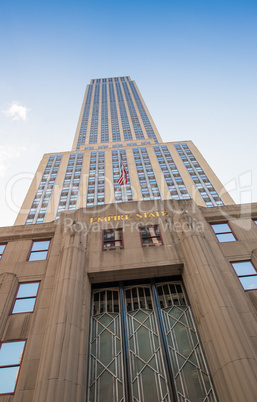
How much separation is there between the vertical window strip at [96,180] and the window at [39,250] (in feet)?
118

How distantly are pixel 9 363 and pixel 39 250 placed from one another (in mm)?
7783

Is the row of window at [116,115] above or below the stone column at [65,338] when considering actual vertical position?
above

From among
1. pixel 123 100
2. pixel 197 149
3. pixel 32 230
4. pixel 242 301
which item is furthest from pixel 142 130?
pixel 242 301

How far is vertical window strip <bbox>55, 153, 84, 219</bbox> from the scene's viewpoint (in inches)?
2241

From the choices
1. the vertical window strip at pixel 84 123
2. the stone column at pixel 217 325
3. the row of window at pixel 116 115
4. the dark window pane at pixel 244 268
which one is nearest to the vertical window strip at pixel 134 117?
the row of window at pixel 116 115

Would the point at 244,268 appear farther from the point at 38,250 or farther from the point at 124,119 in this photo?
the point at 124,119

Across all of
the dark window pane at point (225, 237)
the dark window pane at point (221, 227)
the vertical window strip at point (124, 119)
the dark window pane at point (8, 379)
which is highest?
the vertical window strip at point (124, 119)

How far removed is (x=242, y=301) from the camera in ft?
45.0

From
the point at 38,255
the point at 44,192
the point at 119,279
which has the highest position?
the point at 44,192

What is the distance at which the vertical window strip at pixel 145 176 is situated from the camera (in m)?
58.1

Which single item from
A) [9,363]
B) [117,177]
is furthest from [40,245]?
[117,177]

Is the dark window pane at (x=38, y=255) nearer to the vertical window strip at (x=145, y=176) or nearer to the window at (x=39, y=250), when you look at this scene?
the window at (x=39, y=250)

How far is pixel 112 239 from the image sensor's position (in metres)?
18.4

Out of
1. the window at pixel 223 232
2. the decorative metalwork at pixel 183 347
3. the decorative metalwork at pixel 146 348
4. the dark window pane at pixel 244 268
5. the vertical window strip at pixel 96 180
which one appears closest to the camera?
the decorative metalwork at pixel 183 347
